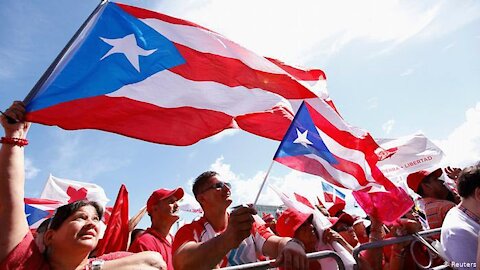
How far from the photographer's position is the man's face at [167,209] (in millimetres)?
4449

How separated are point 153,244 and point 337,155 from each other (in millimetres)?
2157

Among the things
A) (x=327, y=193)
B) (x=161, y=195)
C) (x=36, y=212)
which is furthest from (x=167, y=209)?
(x=327, y=193)

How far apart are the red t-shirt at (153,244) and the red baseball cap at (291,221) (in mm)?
1289

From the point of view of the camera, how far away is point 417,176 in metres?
5.03

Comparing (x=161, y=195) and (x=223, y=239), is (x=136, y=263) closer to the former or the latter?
(x=223, y=239)

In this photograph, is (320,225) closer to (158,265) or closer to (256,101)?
(256,101)

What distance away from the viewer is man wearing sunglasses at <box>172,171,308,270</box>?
2.12 metres

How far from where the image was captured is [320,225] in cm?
414

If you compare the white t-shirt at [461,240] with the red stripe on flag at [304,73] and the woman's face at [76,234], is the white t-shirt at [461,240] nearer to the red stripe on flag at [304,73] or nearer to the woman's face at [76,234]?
the red stripe on flag at [304,73]

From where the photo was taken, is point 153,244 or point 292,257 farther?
point 153,244

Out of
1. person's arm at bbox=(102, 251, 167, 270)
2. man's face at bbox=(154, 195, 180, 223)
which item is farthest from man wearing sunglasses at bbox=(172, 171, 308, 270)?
man's face at bbox=(154, 195, 180, 223)

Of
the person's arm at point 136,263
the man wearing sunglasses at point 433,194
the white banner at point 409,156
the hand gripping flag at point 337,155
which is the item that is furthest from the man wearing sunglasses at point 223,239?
the white banner at point 409,156

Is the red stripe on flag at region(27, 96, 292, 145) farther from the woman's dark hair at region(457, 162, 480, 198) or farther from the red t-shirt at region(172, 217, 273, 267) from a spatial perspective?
the woman's dark hair at region(457, 162, 480, 198)

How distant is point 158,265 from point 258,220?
1165mm
